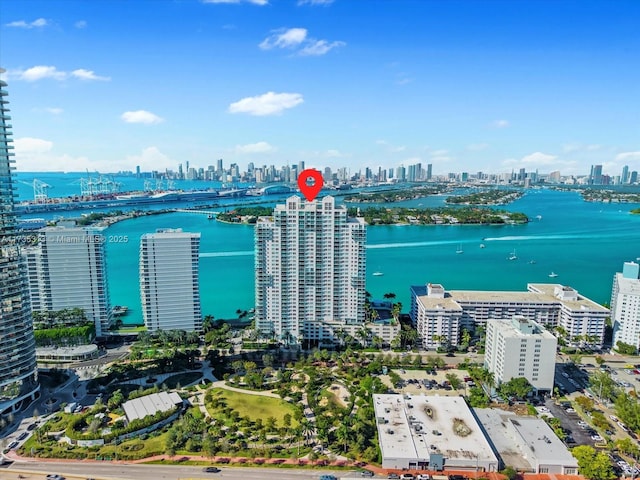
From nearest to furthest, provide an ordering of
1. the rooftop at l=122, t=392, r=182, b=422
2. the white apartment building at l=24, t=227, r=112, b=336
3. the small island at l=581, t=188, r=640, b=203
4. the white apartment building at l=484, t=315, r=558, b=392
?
the rooftop at l=122, t=392, r=182, b=422 → the white apartment building at l=484, t=315, r=558, b=392 → the white apartment building at l=24, t=227, r=112, b=336 → the small island at l=581, t=188, r=640, b=203

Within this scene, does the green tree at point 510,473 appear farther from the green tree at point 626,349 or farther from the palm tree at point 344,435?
the green tree at point 626,349

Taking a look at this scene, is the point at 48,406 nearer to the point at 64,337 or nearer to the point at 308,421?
the point at 64,337

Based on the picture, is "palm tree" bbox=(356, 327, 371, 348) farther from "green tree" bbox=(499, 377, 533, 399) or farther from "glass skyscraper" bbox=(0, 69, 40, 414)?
"glass skyscraper" bbox=(0, 69, 40, 414)

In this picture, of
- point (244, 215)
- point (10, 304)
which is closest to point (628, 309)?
point (10, 304)

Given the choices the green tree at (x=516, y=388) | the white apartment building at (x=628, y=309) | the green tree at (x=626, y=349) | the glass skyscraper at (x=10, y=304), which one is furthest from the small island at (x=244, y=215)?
the green tree at (x=516, y=388)

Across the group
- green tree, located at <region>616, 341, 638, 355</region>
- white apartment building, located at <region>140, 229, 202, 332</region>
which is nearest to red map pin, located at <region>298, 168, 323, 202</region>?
white apartment building, located at <region>140, 229, 202, 332</region>

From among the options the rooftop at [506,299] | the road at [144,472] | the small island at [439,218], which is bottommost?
the road at [144,472]

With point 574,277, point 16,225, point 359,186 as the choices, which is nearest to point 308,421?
point 16,225
